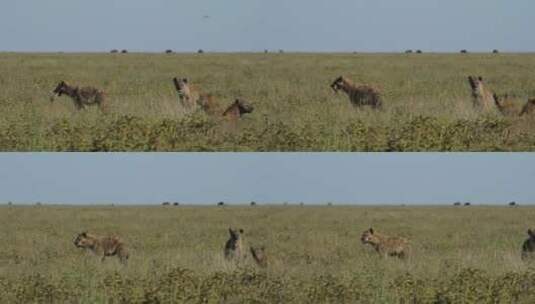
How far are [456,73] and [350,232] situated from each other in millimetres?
2344

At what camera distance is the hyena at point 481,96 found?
11.4 metres

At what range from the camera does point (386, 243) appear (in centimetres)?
1167

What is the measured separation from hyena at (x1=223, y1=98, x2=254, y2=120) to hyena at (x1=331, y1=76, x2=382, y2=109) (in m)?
0.90

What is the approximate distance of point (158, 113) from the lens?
11281mm

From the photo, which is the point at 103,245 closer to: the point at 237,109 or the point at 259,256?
the point at 259,256

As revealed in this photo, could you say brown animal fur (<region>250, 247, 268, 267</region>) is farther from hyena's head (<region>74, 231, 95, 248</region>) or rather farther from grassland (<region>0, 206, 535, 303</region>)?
hyena's head (<region>74, 231, 95, 248</region>)

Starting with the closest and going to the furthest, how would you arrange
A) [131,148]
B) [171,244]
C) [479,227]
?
[131,148], [171,244], [479,227]

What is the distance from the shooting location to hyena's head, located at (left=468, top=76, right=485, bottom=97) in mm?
11719

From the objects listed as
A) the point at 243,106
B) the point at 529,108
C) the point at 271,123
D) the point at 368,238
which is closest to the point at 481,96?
the point at 529,108

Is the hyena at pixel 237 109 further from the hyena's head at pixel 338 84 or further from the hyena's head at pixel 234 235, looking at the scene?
the hyena's head at pixel 234 235

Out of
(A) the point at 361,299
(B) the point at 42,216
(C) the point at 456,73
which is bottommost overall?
(A) the point at 361,299

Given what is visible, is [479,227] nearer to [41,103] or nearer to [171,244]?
[171,244]

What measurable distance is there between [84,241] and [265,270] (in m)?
1.75

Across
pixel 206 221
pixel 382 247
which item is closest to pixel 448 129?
pixel 382 247
